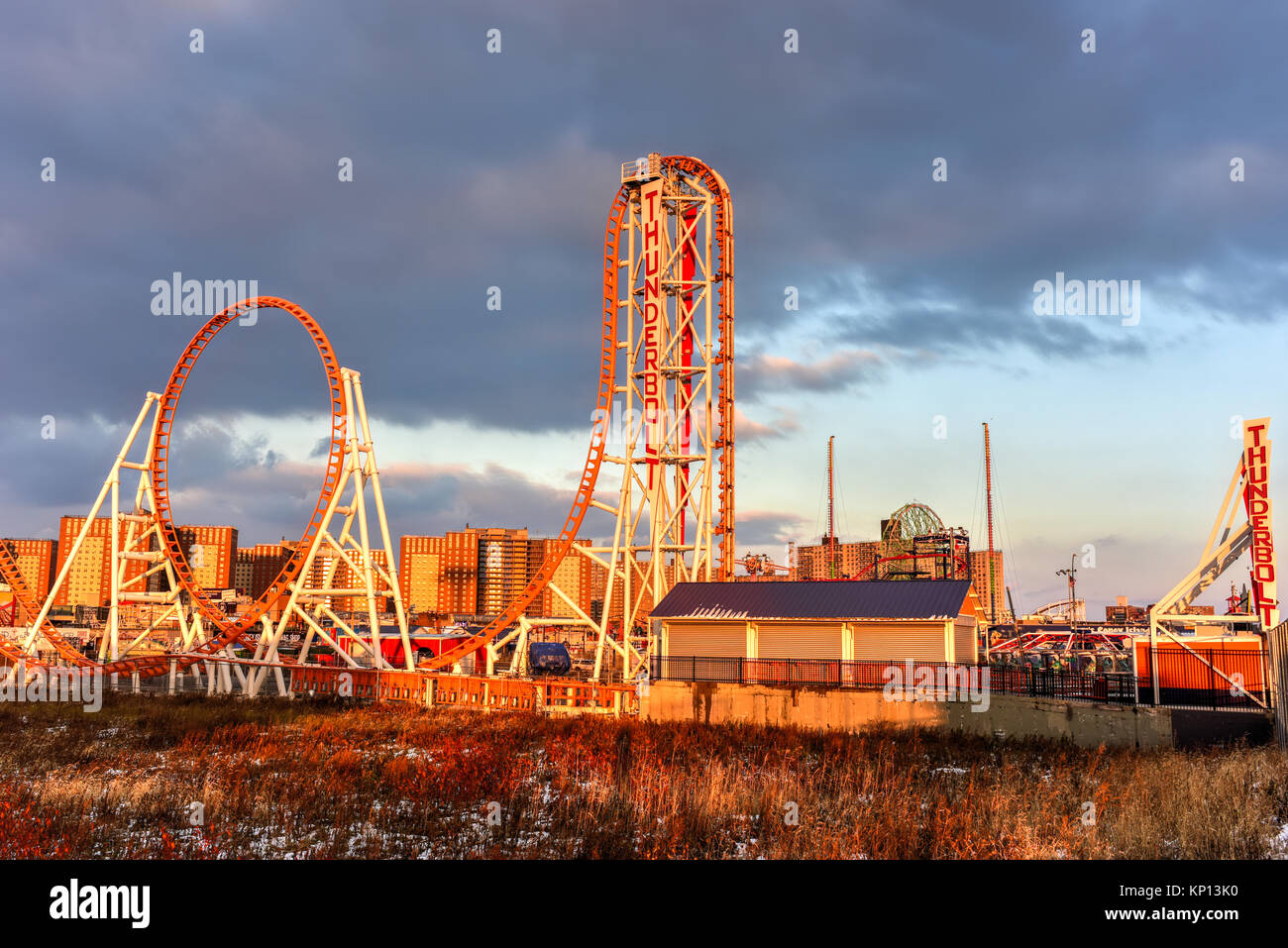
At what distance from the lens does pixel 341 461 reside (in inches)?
1449

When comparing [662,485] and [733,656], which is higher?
[662,485]

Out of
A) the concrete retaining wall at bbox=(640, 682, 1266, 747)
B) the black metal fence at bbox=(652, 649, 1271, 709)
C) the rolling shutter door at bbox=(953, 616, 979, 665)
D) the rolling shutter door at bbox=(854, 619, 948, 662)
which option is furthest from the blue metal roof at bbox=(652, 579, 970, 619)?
the concrete retaining wall at bbox=(640, 682, 1266, 747)

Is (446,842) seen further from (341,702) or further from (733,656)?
(341,702)

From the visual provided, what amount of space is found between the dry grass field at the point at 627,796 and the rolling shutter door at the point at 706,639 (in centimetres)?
507

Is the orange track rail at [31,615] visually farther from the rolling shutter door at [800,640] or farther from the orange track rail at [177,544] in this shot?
the rolling shutter door at [800,640]

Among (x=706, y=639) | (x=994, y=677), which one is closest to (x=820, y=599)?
(x=706, y=639)

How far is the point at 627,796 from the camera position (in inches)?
563

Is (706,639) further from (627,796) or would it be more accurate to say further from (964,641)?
(627,796)

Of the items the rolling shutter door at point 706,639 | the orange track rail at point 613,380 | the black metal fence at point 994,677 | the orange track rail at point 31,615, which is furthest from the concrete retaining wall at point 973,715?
the orange track rail at point 31,615

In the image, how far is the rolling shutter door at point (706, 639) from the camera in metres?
28.3

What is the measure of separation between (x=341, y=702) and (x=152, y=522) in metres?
15.3

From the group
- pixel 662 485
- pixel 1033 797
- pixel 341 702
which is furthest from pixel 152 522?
pixel 1033 797

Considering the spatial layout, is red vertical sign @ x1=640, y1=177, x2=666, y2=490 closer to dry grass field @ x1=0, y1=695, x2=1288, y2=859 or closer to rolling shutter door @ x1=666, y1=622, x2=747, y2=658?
rolling shutter door @ x1=666, y1=622, x2=747, y2=658

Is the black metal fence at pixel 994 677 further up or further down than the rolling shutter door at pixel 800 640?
further down
